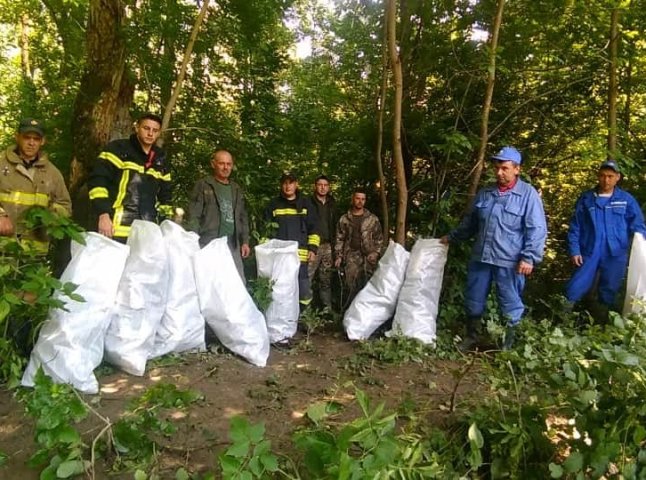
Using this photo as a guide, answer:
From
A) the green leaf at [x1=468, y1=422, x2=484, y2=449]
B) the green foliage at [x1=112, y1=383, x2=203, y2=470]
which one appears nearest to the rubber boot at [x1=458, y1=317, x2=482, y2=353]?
the green leaf at [x1=468, y1=422, x2=484, y2=449]

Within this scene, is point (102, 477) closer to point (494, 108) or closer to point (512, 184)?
point (512, 184)

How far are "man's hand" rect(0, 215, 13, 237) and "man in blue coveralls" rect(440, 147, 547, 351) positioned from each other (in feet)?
10.3

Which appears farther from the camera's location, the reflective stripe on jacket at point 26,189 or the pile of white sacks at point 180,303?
the reflective stripe on jacket at point 26,189

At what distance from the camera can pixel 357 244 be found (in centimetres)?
482

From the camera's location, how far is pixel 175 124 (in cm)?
557

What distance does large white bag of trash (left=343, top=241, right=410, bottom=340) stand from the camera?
4043 millimetres

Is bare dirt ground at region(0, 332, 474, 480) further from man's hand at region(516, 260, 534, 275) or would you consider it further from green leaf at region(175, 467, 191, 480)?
man's hand at region(516, 260, 534, 275)

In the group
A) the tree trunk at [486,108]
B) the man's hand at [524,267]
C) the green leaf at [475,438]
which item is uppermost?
the tree trunk at [486,108]

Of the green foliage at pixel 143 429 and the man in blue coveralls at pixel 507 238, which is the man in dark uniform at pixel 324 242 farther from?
the green foliage at pixel 143 429

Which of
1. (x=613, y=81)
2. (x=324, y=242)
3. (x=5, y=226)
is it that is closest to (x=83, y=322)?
(x=5, y=226)

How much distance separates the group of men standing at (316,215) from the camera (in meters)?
3.20

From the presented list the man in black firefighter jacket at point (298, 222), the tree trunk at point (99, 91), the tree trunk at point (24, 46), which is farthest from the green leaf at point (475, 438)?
the tree trunk at point (24, 46)

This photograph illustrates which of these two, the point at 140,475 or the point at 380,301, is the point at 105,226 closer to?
the point at 140,475

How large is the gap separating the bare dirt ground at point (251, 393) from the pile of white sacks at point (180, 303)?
128 millimetres
